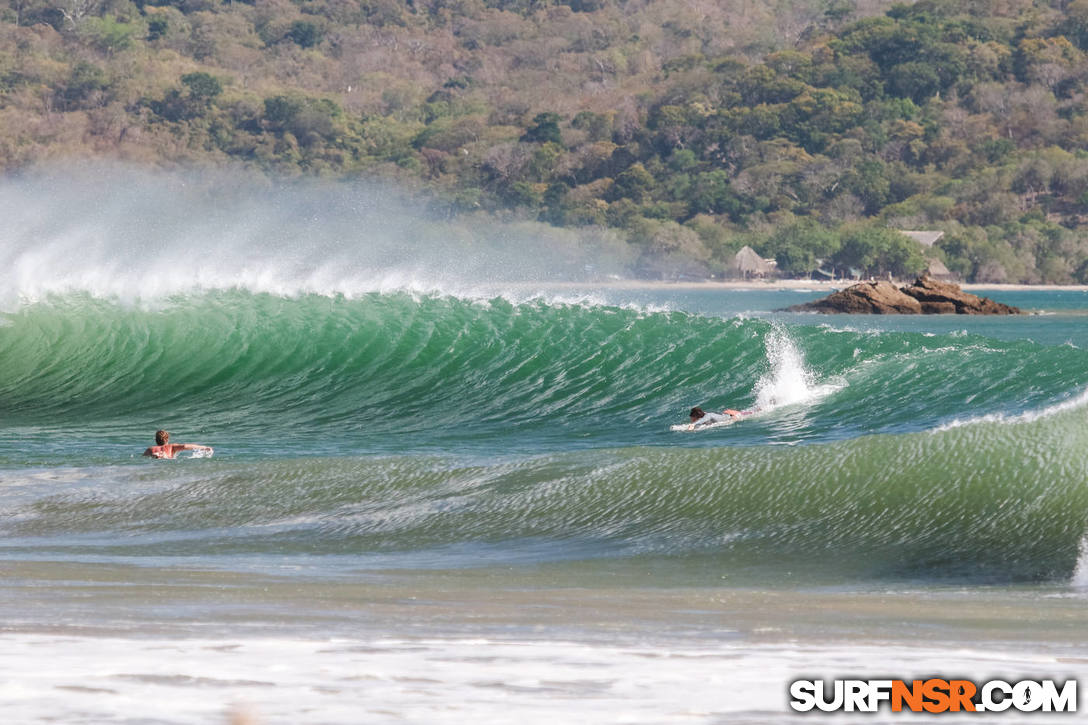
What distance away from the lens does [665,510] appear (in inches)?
451

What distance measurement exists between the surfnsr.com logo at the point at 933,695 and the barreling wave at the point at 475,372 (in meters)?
12.2

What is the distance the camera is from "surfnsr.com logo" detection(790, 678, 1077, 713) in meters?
5.45

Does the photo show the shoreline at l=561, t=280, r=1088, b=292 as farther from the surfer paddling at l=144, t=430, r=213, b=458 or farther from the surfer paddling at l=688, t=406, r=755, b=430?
the surfer paddling at l=144, t=430, r=213, b=458

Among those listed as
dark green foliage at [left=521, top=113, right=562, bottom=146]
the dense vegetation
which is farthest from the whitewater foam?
dark green foliage at [left=521, top=113, right=562, bottom=146]

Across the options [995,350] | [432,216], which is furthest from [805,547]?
[432,216]

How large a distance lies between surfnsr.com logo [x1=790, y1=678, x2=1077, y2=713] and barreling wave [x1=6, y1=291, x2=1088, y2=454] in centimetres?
1219

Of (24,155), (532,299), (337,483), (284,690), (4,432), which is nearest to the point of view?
(284,690)

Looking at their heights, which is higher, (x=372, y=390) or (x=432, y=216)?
(x=432, y=216)

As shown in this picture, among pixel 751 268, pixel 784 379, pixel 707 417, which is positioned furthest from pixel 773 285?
pixel 707 417

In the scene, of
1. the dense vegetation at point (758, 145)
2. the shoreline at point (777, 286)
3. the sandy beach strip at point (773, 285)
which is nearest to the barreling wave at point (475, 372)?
the sandy beach strip at point (773, 285)

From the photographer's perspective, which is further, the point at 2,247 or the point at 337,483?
the point at 2,247

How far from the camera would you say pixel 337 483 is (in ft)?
42.3

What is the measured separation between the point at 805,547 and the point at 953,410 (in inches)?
389

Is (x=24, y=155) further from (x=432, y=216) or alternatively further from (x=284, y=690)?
(x=284, y=690)
